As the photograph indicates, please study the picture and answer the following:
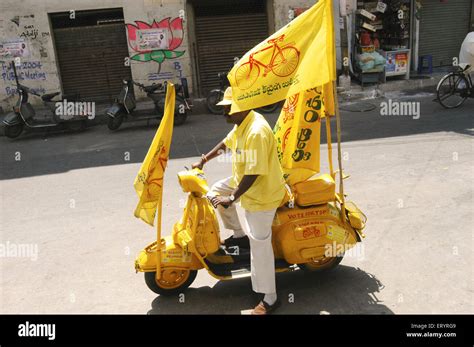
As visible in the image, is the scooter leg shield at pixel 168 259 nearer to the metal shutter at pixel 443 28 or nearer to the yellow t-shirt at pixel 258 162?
the yellow t-shirt at pixel 258 162

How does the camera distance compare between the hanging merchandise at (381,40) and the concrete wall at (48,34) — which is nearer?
the concrete wall at (48,34)

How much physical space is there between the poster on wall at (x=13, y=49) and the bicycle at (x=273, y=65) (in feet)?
36.9

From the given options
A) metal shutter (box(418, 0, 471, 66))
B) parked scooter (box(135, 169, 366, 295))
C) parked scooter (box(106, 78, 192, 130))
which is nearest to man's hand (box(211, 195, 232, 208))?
parked scooter (box(135, 169, 366, 295))

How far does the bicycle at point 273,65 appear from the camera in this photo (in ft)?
10.6

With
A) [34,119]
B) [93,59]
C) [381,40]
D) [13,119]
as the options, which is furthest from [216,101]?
[381,40]

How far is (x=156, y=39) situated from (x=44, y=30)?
10.2ft

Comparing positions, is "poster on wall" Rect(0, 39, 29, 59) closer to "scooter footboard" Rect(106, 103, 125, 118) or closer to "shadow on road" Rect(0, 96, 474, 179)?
"shadow on road" Rect(0, 96, 474, 179)

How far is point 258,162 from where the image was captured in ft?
10.6

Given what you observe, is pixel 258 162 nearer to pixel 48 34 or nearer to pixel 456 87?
pixel 456 87

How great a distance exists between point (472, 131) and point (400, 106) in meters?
3.10

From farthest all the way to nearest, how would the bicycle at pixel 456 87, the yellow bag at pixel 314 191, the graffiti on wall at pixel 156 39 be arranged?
1. the graffiti on wall at pixel 156 39
2. the bicycle at pixel 456 87
3. the yellow bag at pixel 314 191

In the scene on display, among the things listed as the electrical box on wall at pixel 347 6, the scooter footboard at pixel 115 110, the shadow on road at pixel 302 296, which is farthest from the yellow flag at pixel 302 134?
the electrical box on wall at pixel 347 6

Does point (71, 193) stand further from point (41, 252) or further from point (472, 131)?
point (472, 131)

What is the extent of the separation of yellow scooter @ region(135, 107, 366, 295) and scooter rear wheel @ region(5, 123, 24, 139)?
8.13 m
